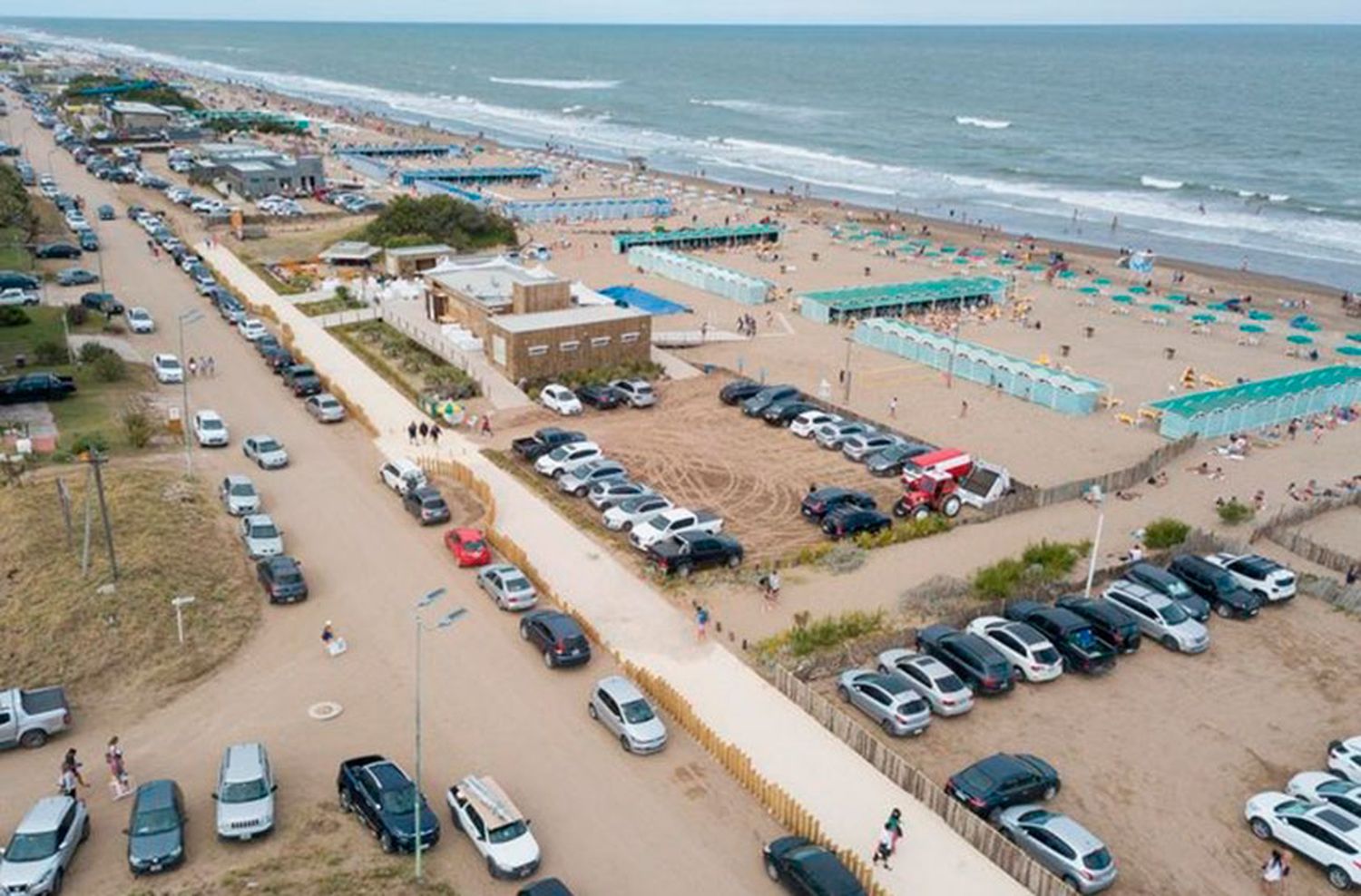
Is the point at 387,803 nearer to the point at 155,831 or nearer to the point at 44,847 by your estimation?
the point at 155,831

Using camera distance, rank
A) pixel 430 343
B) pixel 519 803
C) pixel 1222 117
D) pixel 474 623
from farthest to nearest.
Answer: pixel 1222 117 → pixel 430 343 → pixel 474 623 → pixel 519 803

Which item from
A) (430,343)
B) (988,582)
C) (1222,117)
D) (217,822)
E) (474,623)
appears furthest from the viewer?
(1222,117)

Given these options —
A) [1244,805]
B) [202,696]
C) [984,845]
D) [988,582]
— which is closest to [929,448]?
[988,582]

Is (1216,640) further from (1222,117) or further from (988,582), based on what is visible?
(1222,117)

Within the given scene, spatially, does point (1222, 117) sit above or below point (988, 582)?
above

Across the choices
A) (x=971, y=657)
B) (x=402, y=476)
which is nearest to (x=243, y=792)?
(x=971, y=657)

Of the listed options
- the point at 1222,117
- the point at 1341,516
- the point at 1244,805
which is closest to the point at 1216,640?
the point at 1244,805

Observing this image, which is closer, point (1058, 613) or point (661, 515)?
point (1058, 613)
